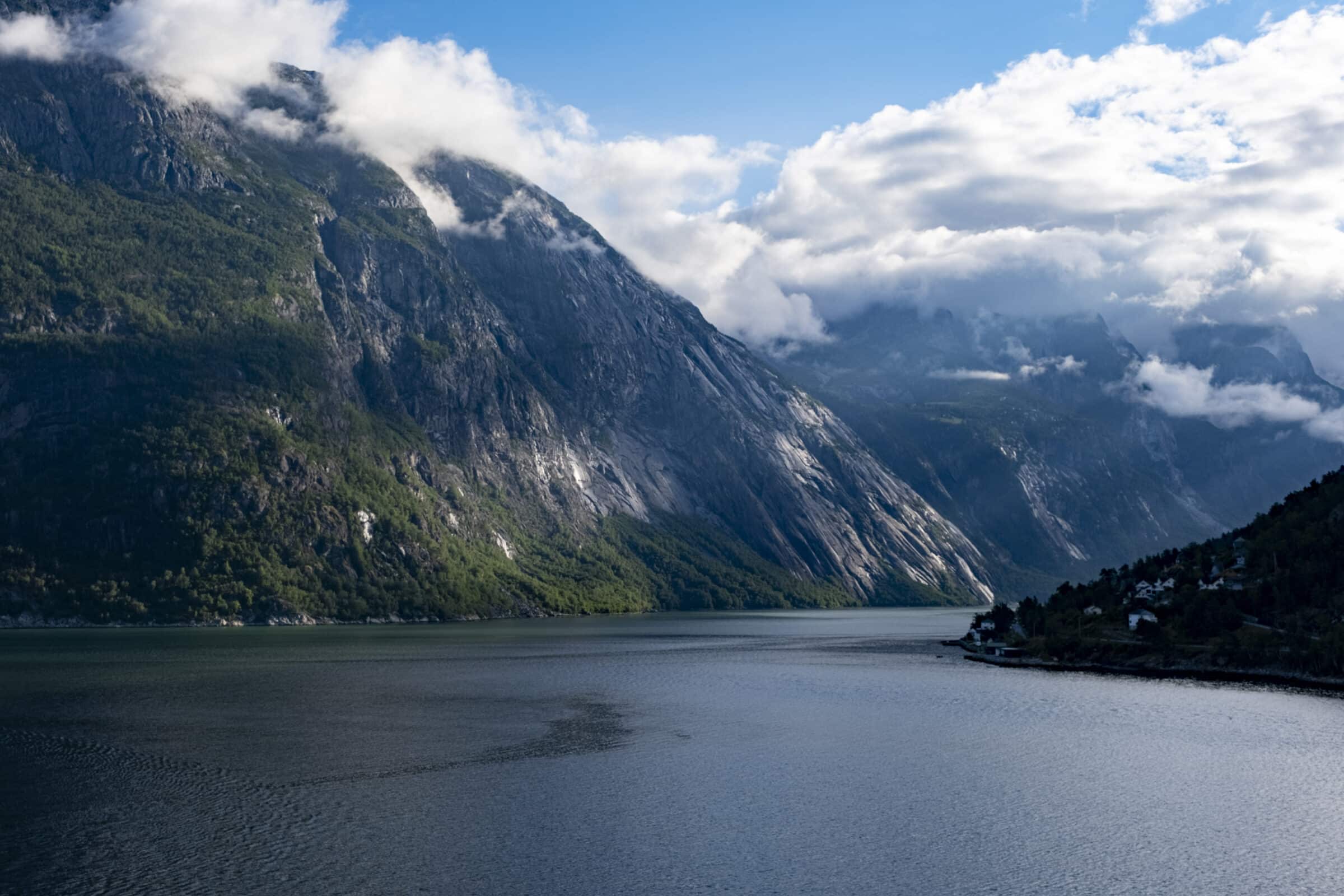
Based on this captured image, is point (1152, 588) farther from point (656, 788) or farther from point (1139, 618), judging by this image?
point (656, 788)

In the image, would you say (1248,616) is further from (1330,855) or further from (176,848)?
(176,848)

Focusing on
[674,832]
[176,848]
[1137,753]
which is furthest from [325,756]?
[1137,753]

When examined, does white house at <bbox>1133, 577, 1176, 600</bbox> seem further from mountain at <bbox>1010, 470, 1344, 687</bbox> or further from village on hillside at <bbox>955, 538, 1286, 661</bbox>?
mountain at <bbox>1010, 470, 1344, 687</bbox>

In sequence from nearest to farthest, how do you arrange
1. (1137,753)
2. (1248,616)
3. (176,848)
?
(176,848) → (1137,753) → (1248,616)

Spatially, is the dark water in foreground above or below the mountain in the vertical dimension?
below

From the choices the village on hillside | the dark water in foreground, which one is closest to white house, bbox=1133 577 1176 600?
the village on hillside

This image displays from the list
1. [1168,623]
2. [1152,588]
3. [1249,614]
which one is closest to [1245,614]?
[1249,614]
